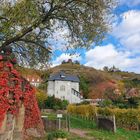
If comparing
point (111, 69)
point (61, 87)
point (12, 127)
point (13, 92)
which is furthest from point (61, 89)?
point (13, 92)

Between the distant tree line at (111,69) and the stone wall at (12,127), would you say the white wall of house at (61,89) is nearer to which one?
the distant tree line at (111,69)

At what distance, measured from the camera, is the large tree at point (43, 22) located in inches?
704

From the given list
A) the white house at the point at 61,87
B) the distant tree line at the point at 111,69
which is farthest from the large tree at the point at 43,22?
the distant tree line at the point at 111,69

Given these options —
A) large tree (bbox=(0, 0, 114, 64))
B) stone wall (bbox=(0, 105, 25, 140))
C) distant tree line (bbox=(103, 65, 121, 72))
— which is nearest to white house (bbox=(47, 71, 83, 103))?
distant tree line (bbox=(103, 65, 121, 72))

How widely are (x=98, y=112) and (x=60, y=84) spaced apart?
187 ft

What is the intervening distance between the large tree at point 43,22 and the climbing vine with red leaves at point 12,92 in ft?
12.6

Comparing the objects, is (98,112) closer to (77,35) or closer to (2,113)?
(77,35)

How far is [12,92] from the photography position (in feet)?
42.2

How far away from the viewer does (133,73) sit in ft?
561

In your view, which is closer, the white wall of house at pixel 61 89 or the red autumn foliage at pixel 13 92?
the red autumn foliage at pixel 13 92

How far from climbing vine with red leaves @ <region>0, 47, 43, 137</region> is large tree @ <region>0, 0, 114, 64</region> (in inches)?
151

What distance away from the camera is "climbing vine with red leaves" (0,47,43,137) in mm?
12391

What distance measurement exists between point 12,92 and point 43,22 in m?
7.57

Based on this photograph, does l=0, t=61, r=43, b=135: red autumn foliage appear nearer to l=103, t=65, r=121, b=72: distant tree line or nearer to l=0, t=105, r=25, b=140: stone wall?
l=0, t=105, r=25, b=140: stone wall
